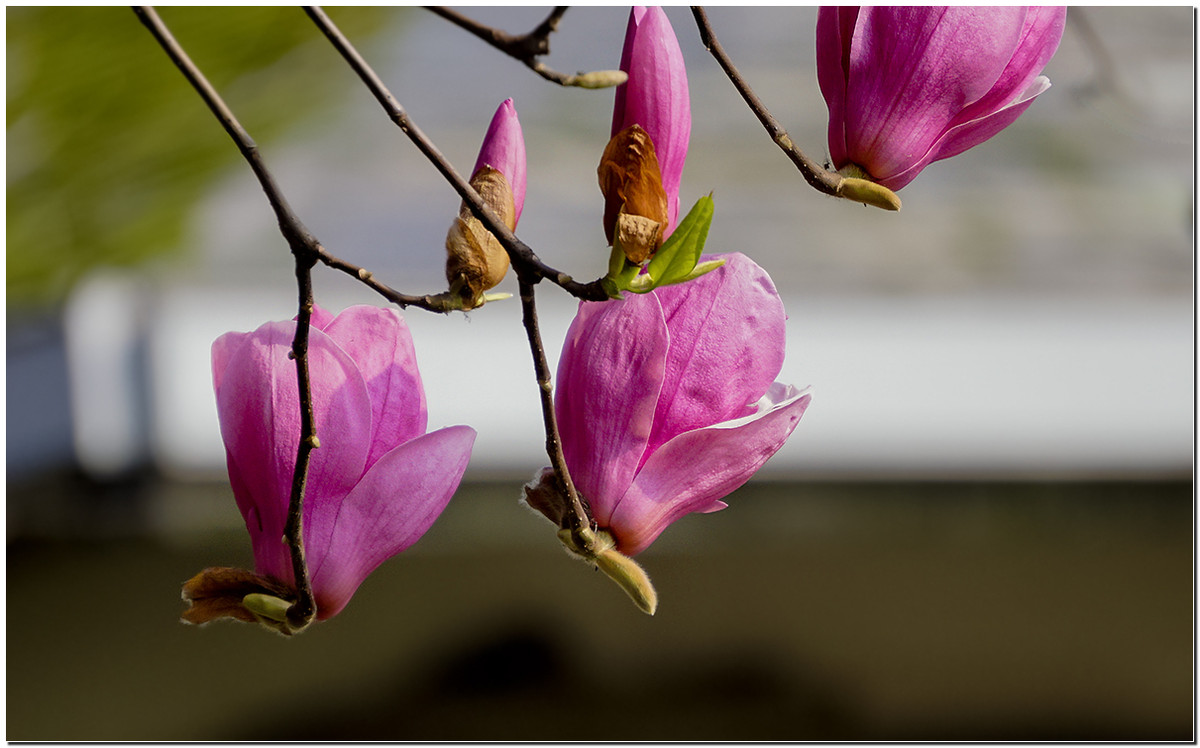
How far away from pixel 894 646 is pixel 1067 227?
90cm

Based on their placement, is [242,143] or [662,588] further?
[662,588]

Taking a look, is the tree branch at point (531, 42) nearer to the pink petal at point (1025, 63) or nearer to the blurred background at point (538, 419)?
the pink petal at point (1025, 63)

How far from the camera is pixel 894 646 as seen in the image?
2.21m

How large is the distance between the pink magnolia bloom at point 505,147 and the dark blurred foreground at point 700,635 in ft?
5.66

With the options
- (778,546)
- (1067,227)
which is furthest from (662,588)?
(1067,227)

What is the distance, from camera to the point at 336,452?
20 centimetres

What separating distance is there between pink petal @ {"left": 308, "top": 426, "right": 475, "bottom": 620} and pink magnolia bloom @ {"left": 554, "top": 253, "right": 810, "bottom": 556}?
Answer: 2 centimetres

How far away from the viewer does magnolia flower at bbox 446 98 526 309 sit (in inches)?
7.5

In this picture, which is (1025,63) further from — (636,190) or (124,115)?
(124,115)

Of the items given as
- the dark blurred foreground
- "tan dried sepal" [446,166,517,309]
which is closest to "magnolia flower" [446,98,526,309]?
"tan dried sepal" [446,166,517,309]

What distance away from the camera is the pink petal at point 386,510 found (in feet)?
0.63

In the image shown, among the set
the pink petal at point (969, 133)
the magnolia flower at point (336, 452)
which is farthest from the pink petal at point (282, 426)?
the pink petal at point (969, 133)

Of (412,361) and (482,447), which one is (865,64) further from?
(482,447)

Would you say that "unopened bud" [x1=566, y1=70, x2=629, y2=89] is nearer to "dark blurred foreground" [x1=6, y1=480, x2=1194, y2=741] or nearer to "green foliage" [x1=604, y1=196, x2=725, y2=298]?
"green foliage" [x1=604, y1=196, x2=725, y2=298]
